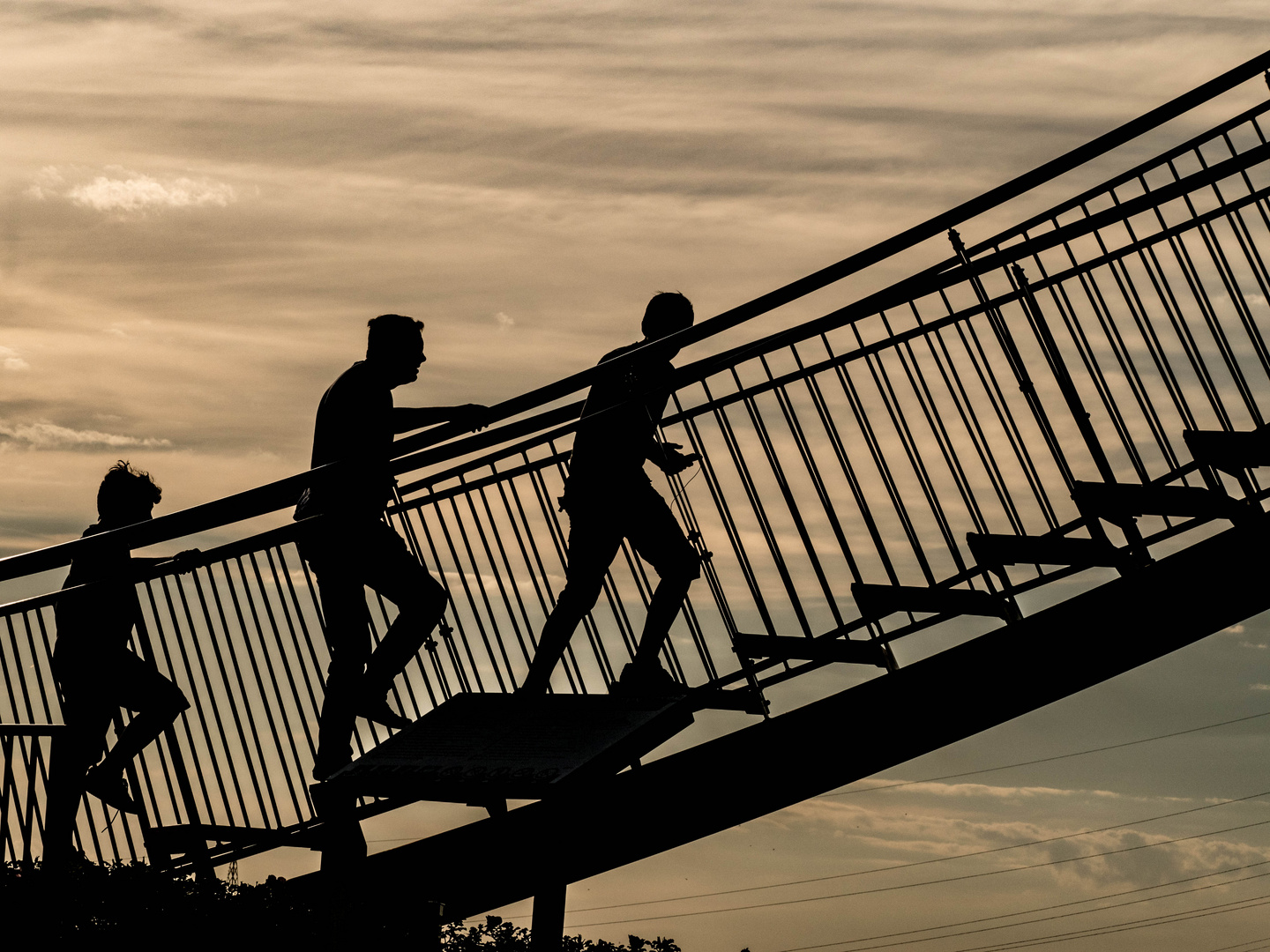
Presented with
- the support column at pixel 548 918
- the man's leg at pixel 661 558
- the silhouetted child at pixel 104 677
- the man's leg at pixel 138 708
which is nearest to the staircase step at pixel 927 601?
the man's leg at pixel 661 558

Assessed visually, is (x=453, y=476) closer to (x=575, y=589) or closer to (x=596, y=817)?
(x=575, y=589)

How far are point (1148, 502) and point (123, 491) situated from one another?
4.88m

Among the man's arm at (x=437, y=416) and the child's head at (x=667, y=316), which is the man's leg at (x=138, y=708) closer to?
the man's arm at (x=437, y=416)

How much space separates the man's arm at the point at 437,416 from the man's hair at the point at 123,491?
1.75 meters

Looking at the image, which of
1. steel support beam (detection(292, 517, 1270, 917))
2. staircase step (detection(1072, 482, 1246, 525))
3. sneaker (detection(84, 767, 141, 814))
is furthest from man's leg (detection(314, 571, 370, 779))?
staircase step (detection(1072, 482, 1246, 525))

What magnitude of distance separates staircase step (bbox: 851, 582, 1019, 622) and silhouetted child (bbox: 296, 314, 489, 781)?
187 cm

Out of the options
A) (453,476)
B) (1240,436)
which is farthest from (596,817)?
(1240,436)

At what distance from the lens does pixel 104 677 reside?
582 cm

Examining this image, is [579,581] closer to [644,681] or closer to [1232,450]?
[644,681]

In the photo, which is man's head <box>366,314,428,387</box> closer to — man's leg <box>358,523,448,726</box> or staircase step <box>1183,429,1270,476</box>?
man's leg <box>358,523,448,726</box>

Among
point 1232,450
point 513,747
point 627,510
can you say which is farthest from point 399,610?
point 1232,450

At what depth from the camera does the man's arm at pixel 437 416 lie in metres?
4.95

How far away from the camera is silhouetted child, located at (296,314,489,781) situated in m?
5.06

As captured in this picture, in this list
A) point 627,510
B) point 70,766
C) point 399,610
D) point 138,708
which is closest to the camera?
point 399,610
